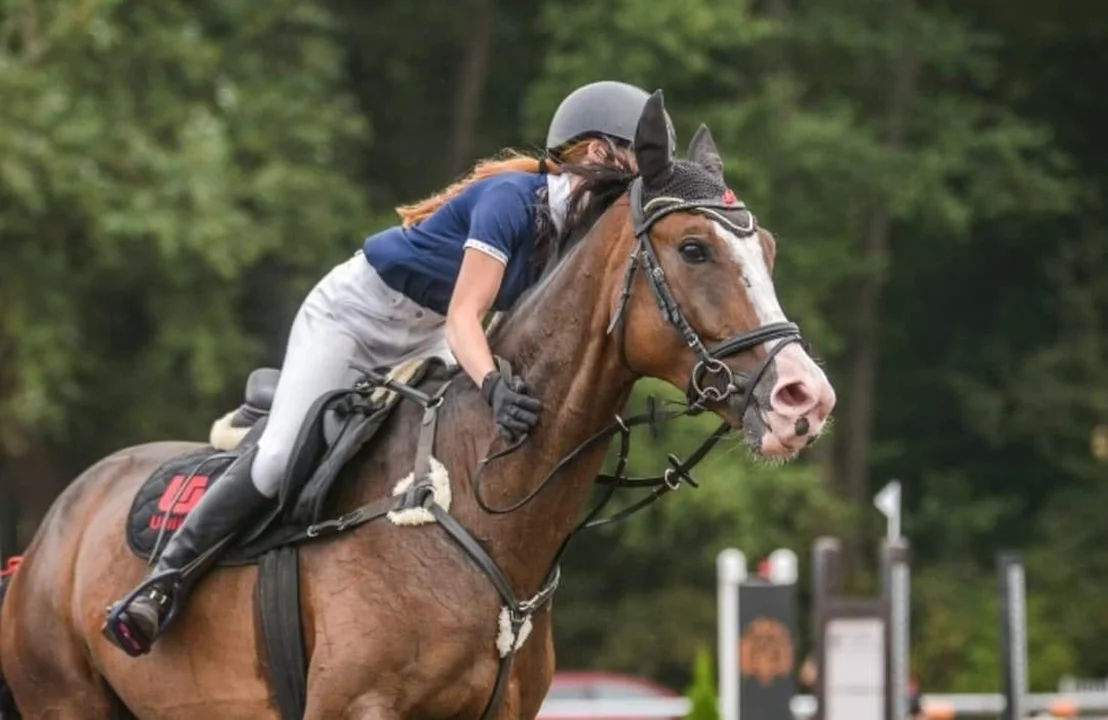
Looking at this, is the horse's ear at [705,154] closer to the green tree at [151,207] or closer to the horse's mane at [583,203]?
the horse's mane at [583,203]

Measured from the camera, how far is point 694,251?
548 cm

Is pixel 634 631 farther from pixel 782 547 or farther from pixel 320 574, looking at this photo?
pixel 320 574

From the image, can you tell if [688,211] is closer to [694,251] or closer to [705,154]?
[694,251]

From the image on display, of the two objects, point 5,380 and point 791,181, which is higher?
point 791,181

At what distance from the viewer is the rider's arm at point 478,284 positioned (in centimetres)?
573

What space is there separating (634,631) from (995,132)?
8.51 m

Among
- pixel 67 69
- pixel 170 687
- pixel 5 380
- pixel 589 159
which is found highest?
pixel 67 69

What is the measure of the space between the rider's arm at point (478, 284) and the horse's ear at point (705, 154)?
0.50m

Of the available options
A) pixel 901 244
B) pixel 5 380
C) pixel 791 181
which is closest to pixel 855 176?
pixel 791 181

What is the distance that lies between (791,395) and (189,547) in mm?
1872


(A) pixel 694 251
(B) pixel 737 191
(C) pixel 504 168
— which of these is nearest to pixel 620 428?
(A) pixel 694 251

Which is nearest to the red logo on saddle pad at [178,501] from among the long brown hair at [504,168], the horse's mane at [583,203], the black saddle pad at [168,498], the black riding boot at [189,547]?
the black saddle pad at [168,498]

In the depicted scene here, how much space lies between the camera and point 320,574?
591 centimetres

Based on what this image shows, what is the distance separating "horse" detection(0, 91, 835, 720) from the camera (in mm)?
5391
